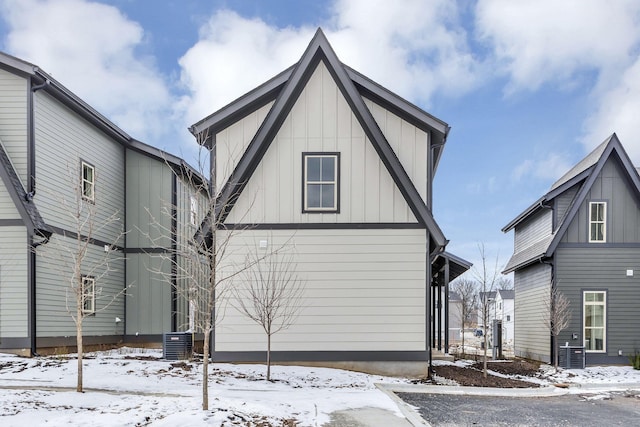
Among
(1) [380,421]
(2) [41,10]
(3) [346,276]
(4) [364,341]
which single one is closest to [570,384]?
(4) [364,341]

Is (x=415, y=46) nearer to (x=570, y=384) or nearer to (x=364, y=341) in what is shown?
(x=364, y=341)

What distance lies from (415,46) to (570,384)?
462 inches

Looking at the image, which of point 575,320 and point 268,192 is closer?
point 268,192

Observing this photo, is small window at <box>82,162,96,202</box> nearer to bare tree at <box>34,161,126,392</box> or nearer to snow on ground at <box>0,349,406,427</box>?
bare tree at <box>34,161,126,392</box>

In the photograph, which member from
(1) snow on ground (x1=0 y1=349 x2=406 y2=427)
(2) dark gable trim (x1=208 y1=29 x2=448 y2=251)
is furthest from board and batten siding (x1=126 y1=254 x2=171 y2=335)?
(2) dark gable trim (x1=208 y1=29 x2=448 y2=251)

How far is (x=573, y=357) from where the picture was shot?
682 inches

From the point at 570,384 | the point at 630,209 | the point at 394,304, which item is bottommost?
the point at 570,384

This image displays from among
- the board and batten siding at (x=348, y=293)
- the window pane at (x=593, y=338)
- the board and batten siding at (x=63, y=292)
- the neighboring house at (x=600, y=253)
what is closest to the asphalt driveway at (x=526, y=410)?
the board and batten siding at (x=348, y=293)

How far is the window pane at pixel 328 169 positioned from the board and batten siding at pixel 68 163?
20.2 feet

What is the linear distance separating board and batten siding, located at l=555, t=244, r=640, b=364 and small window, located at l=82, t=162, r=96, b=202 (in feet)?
53.4

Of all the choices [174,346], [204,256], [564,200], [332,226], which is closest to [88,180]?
[174,346]

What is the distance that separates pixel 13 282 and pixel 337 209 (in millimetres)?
8920

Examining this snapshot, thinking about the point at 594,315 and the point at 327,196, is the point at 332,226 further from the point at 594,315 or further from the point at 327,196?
the point at 594,315

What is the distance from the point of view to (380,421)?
7.94m
